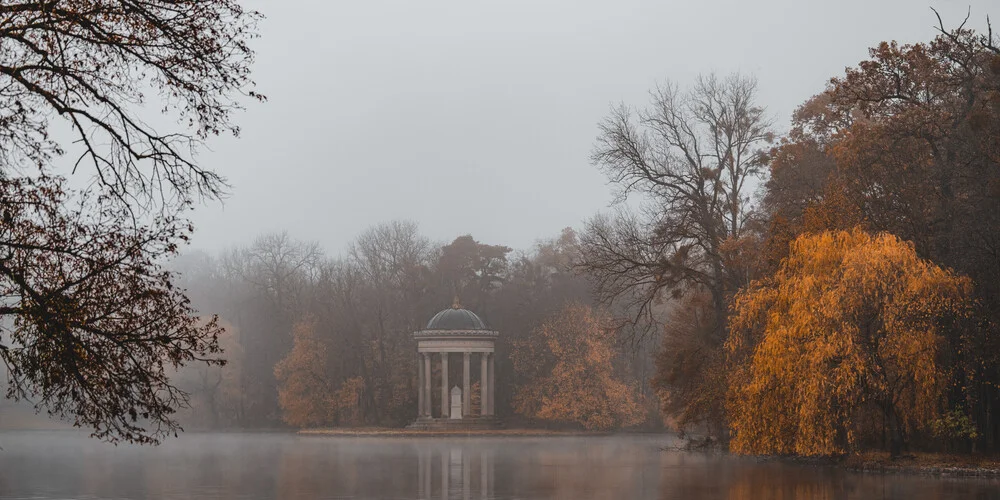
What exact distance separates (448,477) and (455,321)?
4472 centimetres

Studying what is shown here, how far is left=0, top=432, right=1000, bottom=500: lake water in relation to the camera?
24094 millimetres

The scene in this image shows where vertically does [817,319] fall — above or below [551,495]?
above

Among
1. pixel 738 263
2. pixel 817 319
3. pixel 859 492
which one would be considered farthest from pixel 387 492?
pixel 738 263

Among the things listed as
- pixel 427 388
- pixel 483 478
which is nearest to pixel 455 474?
pixel 483 478

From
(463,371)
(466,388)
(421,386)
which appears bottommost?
(466,388)

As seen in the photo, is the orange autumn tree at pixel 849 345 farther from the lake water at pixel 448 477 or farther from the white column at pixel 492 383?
the white column at pixel 492 383

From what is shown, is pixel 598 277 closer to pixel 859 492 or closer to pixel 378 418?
pixel 859 492

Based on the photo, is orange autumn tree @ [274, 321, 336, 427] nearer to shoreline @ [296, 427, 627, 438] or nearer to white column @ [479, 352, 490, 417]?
shoreline @ [296, 427, 627, 438]

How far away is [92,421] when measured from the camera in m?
12.1

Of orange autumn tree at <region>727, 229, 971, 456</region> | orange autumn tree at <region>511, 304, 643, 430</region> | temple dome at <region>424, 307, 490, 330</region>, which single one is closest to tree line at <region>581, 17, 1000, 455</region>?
orange autumn tree at <region>727, 229, 971, 456</region>

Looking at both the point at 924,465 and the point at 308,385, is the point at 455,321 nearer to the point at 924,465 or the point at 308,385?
the point at 308,385

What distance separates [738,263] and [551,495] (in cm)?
1657

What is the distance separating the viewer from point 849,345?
95.9ft

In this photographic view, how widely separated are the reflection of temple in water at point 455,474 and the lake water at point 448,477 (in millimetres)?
30
